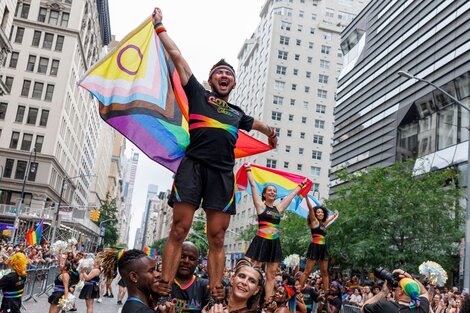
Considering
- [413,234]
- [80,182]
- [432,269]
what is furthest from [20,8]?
[432,269]

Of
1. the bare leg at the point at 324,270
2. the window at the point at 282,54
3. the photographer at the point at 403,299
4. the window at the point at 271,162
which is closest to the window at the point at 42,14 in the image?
the window at the point at 271,162

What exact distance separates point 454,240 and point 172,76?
1998 cm

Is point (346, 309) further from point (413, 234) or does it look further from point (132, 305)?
point (132, 305)

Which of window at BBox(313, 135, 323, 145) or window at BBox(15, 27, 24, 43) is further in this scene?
window at BBox(313, 135, 323, 145)

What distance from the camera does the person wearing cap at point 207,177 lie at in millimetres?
4676

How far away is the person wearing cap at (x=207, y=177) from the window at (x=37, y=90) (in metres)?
58.7

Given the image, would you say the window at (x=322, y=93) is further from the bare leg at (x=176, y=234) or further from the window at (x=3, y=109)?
the bare leg at (x=176, y=234)

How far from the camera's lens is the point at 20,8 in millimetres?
60281

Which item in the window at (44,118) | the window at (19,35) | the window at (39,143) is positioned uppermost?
the window at (19,35)

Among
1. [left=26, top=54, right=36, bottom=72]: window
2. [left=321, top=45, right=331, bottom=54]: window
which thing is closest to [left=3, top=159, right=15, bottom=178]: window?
[left=26, top=54, right=36, bottom=72]: window

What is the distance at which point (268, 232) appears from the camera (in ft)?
26.0

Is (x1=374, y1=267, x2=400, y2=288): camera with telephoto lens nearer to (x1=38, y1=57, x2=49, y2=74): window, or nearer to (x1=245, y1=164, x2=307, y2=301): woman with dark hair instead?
(x1=245, y1=164, x2=307, y2=301): woman with dark hair

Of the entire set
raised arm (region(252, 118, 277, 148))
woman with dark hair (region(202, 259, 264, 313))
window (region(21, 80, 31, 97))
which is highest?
window (region(21, 80, 31, 97))

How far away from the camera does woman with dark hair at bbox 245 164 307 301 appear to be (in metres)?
7.63
